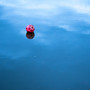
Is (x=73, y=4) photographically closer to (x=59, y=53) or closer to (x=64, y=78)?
(x=59, y=53)

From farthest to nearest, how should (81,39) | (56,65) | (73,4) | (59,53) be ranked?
(73,4) → (81,39) → (59,53) → (56,65)

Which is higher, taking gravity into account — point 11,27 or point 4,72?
point 11,27

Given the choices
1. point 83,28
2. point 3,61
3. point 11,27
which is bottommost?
point 3,61

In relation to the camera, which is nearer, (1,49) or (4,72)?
(4,72)

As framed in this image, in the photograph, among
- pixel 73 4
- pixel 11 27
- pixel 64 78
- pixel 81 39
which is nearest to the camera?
pixel 64 78

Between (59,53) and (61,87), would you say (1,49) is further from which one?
(61,87)

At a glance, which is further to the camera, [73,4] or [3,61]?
[73,4]

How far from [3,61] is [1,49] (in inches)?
11.4

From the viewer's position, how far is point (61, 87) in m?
1.82

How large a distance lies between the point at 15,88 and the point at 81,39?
1.41 metres

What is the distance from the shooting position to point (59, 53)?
2359 millimetres

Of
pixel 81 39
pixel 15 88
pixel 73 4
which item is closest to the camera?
pixel 15 88

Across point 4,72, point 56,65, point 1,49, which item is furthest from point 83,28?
point 4,72

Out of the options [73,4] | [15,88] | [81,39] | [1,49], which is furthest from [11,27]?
[73,4]
